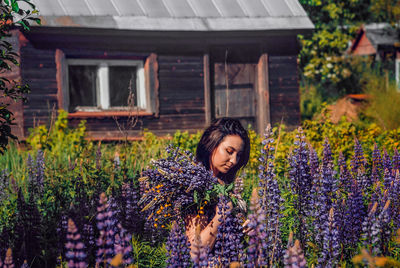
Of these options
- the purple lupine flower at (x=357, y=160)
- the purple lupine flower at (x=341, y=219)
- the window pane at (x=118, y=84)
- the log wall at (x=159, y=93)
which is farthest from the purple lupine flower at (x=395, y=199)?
the window pane at (x=118, y=84)

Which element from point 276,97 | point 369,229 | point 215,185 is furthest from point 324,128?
point 369,229

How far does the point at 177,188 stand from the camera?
3.15 m

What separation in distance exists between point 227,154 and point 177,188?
592mm

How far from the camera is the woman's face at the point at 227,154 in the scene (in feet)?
11.7

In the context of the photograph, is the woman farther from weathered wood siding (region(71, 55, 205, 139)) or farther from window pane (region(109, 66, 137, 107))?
window pane (region(109, 66, 137, 107))

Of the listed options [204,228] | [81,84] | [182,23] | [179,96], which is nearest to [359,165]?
[204,228]

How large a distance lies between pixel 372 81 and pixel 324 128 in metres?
7.72

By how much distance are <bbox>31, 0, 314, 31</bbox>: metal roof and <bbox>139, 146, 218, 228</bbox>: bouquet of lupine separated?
7245 millimetres

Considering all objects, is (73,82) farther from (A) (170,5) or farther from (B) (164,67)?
(A) (170,5)

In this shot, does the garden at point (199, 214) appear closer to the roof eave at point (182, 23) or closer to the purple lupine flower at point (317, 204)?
the purple lupine flower at point (317, 204)

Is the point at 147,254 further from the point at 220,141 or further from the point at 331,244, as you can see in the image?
the point at 331,244

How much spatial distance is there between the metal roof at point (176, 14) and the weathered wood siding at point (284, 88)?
42.7 inches

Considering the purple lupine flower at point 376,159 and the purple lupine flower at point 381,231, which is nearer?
the purple lupine flower at point 381,231

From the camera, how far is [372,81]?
47.1 feet
